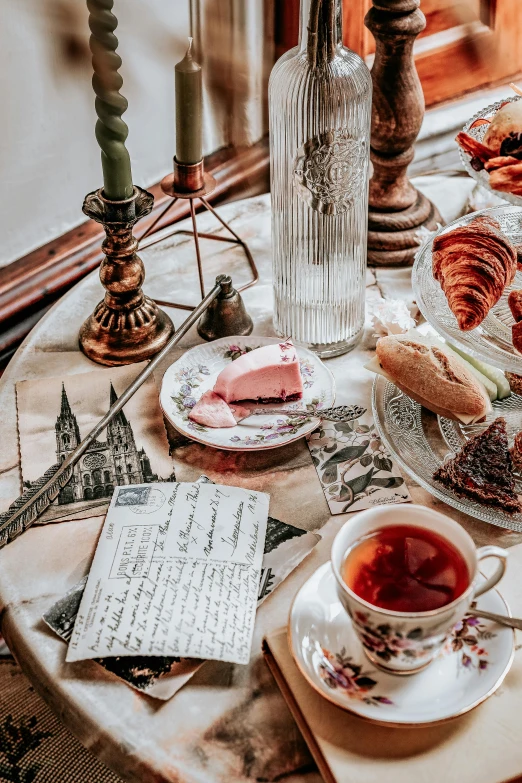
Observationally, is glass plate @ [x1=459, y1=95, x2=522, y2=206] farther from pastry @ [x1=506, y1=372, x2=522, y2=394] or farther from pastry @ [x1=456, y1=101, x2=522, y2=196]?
pastry @ [x1=506, y1=372, x2=522, y2=394]

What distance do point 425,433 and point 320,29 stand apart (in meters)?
0.45

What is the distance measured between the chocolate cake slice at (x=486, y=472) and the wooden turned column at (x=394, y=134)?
45 centimetres

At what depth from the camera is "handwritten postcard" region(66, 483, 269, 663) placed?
71cm

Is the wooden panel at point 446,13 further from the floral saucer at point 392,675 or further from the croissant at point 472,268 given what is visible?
the floral saucer at point 392,675

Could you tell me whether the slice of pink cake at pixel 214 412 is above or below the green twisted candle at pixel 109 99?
below

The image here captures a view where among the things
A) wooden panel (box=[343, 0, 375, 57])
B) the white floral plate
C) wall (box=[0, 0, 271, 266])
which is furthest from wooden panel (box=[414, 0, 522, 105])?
the white floral plate

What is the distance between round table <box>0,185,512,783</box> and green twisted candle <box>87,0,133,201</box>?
0.23m

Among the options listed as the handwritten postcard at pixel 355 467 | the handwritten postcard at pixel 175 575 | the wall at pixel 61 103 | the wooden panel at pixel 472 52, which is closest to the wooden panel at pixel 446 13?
the wooden panel at pixel 472 52

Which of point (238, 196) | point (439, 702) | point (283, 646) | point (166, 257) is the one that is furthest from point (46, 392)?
point (238, 196)

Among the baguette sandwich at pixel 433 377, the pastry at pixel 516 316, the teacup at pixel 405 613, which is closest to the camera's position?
the teacup at pixel 405 613

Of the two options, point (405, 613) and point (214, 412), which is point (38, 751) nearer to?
point (214, 412)

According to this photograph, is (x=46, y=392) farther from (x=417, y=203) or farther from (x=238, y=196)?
(x=238, y=196)

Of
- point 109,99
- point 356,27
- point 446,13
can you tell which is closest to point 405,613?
point 109,99

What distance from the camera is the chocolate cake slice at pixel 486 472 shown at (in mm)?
836
